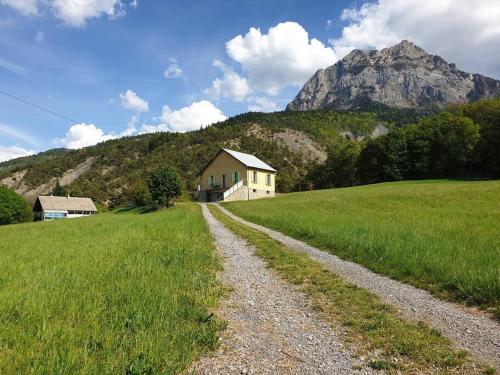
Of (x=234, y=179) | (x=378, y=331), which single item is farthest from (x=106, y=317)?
(x=234, y=179)

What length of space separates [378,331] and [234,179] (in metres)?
49.1

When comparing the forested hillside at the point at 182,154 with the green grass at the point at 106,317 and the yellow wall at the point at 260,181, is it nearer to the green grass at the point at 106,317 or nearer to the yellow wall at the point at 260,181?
the yellow wall at the point at 260,181

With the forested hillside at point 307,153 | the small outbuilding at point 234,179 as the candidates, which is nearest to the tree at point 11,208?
the forested hillside at point 307,153

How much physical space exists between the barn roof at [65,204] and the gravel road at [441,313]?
337 feet

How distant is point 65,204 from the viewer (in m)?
97.9

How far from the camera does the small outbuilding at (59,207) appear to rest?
9505cm

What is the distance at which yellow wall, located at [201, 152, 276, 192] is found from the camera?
2088 inches

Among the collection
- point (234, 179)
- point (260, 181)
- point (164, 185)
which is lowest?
point (164, 185)

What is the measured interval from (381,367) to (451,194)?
3346 cm

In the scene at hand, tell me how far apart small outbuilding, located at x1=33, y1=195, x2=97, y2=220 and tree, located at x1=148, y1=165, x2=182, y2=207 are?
2463 inches

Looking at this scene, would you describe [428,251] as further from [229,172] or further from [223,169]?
[223,169]

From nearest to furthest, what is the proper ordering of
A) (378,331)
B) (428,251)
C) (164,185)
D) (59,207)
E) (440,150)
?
1. (378,331)
2. (428,251)
3. (164,185)
4. (440,150)
5. (59,207)

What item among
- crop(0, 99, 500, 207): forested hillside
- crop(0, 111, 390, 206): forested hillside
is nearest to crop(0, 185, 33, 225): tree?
crop(0, 99, 500, 207): forested hillside

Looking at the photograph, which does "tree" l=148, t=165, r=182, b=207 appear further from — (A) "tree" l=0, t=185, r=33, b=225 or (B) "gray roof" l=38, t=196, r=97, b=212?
(B) "gray roof" l=38, t=196, r=97, b=212
